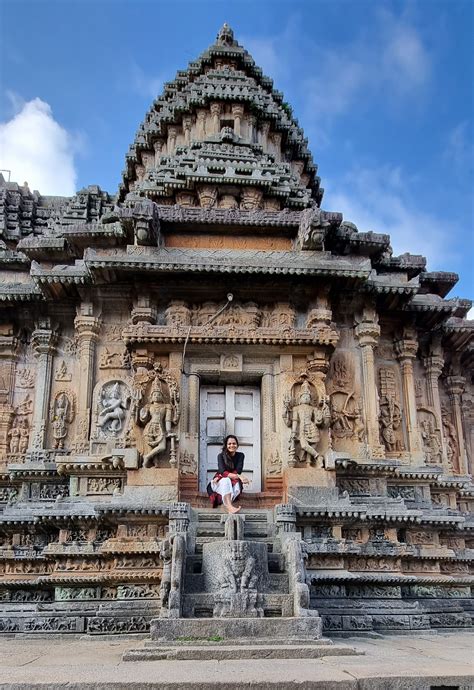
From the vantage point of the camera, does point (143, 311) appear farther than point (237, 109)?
No

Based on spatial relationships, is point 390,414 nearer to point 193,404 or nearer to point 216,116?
point 193,404

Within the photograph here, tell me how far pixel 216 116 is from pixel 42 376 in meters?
11.2

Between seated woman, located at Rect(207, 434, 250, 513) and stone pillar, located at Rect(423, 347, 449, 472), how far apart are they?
19.8 ft

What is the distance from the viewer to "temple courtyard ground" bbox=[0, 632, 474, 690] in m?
6.12

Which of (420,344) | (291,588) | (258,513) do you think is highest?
(420,344)

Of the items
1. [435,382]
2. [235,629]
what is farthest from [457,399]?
[235,629]

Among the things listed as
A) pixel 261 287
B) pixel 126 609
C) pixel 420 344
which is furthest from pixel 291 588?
pixel 420 344

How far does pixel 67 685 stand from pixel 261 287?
9.72 meters

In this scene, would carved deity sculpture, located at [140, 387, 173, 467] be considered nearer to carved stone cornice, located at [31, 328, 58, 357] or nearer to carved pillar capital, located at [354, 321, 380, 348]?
carved stone cornice, located at [31, 328, 58, 357]

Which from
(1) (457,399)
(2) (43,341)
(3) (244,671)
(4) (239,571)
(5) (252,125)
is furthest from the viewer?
(5) (252,125)

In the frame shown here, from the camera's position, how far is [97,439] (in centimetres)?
1362

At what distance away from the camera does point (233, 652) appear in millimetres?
7754

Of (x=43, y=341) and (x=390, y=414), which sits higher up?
(x=43, y=341)

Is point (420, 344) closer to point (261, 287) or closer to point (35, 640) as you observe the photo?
point (261, 287)
